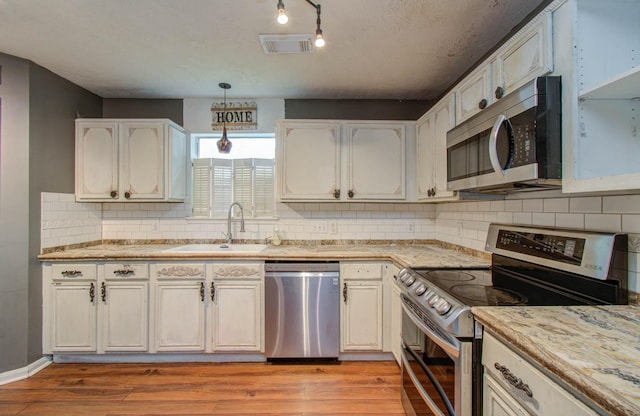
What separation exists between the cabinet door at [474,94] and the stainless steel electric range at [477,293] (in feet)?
2.48

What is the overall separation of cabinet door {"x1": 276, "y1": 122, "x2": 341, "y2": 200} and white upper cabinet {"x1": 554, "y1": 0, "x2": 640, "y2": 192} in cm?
187

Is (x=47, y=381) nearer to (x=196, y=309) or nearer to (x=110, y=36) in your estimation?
(x=196, y=309)

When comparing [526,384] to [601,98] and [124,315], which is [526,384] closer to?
[601,98]

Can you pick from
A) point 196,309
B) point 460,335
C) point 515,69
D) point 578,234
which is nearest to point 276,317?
point 196,309

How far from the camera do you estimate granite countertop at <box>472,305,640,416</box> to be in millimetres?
656

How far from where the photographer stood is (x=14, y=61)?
7.54 ft

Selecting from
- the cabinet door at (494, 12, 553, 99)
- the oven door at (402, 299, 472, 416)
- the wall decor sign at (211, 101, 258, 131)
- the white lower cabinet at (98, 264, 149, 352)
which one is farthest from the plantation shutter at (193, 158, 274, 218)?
the cabinet door at (494, 12, 553, 99)

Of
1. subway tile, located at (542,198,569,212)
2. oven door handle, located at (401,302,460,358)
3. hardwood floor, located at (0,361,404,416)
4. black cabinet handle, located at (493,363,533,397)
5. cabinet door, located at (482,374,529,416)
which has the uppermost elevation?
subway tile, located at (542,198,569,212)

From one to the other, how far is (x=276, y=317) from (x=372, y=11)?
7.63 ft

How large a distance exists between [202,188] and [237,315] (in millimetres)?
1439

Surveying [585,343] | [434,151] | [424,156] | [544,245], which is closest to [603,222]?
[544,245]

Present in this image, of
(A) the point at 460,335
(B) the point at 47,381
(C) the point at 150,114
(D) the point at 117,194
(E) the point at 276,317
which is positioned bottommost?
(B) the point at 47,381

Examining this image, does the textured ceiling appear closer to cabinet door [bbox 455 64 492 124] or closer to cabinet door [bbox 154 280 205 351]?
cabinet door [bbox 455 64 492 124]

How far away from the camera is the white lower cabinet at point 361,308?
249cm
